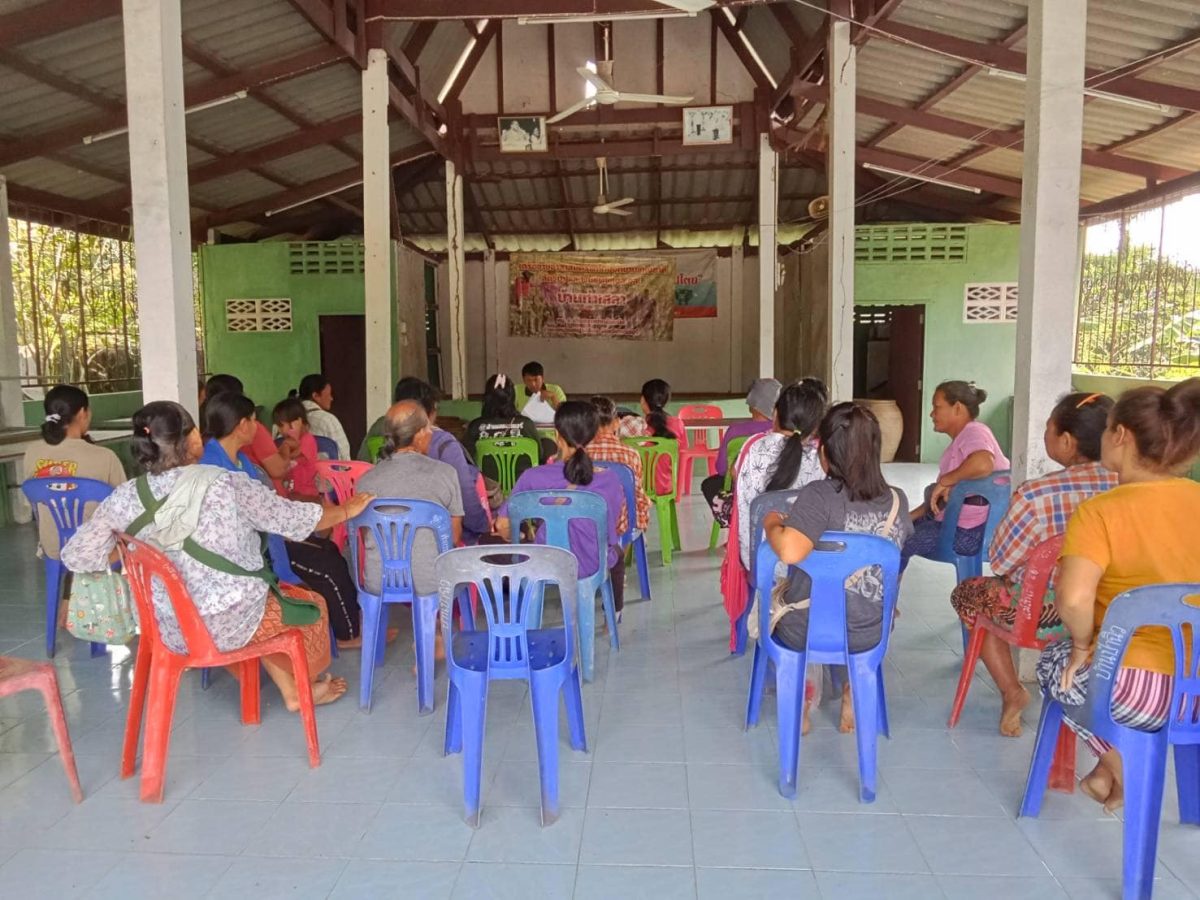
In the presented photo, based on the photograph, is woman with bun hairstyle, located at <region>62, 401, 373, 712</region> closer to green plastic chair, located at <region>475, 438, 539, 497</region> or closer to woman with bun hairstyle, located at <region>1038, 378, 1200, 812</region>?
woman with bun hairstyle, located at <region>1038, 378, 1200, 812</region>

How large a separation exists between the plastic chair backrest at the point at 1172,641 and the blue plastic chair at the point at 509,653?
124cm

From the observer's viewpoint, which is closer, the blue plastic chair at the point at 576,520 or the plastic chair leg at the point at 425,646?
the plastic chair leg at the point at 425,646

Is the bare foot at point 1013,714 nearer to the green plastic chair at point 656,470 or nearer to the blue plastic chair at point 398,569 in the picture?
the blue plastic chair at point 398,569

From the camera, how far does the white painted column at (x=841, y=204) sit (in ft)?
20.6

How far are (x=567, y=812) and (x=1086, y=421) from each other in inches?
72.5

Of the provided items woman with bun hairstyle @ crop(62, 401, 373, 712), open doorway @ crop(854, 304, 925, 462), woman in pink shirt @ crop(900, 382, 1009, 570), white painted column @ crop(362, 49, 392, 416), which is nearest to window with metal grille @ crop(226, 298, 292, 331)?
white painted column @ crop(362, 49, 392, 416)

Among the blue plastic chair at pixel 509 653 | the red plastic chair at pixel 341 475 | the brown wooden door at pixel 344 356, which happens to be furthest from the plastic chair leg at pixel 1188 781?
the brown wooden door at pixel 344 356

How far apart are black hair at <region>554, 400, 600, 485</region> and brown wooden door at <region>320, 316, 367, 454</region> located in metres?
7.07

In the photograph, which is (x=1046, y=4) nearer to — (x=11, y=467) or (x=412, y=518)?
(x=412, y=518)

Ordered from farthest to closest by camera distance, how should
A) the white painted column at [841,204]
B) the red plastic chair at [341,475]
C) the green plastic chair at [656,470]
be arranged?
the white painted column at [841,204]
the green plastic chair at [656,470]
the red plastic chair at [341,475]

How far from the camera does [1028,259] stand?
3209 millimetres

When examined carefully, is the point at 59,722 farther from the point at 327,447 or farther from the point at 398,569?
the point at 327,447

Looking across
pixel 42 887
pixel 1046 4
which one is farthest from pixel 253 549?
pixel 1046 4

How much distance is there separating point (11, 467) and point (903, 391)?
8368 mm
